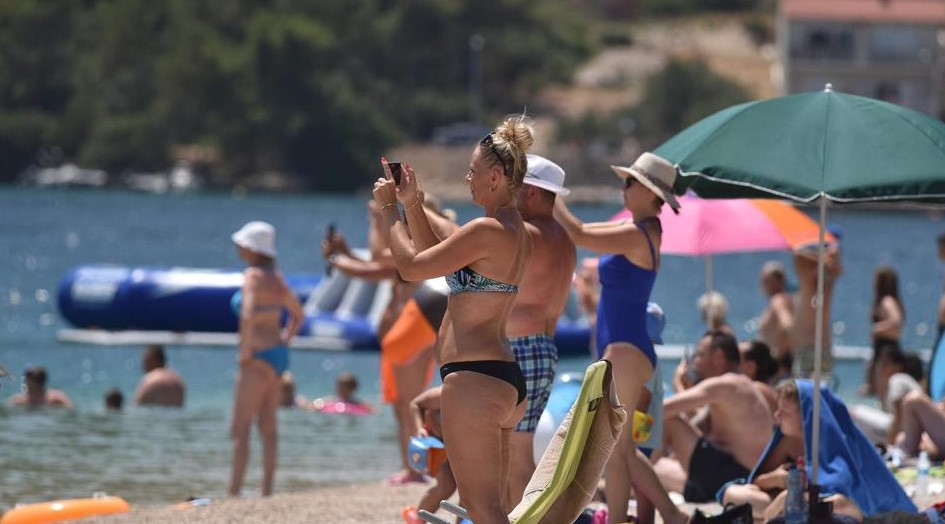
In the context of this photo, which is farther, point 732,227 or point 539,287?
point 732,227

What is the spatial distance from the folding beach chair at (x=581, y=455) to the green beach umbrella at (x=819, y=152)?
5.35 ft

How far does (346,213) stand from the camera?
78.1 m

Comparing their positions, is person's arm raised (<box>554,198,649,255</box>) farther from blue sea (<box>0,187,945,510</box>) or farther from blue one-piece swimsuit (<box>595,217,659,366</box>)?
blue sea (<box>0,187,945,510</box>)

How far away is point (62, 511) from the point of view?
378 inches

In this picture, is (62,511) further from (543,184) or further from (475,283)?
(475,283)

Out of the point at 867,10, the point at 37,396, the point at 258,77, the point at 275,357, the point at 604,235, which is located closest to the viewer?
the point at 604,235

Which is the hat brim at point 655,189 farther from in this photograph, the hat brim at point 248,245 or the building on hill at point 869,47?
the building on hill at point 869,47

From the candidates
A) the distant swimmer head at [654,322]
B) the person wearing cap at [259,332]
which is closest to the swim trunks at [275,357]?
the person wearing cap at [259,332]

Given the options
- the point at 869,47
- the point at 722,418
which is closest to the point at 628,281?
the point at 722,418

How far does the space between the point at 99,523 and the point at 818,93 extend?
397cm

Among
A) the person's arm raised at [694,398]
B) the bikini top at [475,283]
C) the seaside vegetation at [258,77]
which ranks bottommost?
the person's arm raised at [694,398]

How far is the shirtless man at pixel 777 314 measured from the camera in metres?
13.2

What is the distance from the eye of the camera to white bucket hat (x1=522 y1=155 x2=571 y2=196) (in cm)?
720

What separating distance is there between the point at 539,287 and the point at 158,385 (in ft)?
30.7
